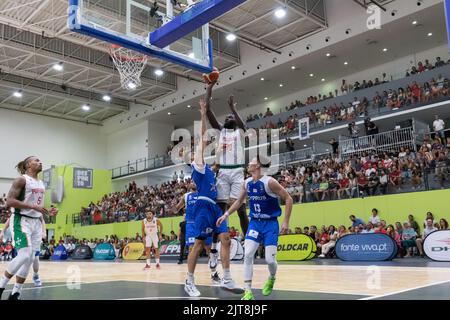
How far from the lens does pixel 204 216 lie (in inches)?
235

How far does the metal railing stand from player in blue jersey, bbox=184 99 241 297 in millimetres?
14704

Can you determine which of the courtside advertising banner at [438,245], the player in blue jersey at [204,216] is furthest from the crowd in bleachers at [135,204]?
the player in blue jersey at [204,216]

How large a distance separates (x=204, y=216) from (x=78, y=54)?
24.8m

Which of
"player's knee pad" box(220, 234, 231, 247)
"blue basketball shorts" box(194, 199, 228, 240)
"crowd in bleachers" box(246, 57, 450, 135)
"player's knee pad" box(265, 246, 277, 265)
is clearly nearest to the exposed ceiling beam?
"crowd in bleachers" box(246, 57, 450, 135)

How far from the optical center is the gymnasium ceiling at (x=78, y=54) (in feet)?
73.7

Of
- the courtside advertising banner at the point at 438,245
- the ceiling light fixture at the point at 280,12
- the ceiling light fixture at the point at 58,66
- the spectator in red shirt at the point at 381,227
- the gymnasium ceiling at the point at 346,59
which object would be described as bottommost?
the courtside advertising banner at the point at 438,245

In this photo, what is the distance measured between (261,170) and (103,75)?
26.6 m

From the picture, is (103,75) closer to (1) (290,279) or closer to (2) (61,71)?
(2) (61,71)

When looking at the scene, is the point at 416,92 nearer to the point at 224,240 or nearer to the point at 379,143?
the point at 379,143

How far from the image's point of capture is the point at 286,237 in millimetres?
14781

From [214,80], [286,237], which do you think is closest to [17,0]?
[286,237]

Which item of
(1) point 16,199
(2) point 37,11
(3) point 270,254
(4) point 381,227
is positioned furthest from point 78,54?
(3) point 270,254

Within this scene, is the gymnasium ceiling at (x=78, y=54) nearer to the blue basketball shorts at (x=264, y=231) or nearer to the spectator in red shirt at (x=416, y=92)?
the spectator in red shirt at (x=416, y=92)

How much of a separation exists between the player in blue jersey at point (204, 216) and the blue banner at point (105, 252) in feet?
56.3
